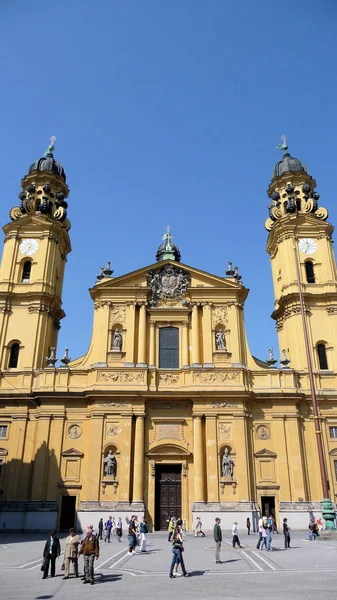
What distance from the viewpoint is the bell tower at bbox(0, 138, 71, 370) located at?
3294 centimetres

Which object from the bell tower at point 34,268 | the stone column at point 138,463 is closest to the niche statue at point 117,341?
the stone column at point 138,463

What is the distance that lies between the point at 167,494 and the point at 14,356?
1368cm

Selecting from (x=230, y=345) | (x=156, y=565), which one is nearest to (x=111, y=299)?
(x=230, y=345)

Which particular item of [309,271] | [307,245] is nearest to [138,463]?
[309,271]

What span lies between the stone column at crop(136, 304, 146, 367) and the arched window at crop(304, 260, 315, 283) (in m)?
12.9

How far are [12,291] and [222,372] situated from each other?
16.0 metres

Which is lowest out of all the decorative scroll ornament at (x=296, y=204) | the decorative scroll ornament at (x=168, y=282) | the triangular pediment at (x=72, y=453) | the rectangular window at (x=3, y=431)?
the triangular pediment at (x=72, y=453)

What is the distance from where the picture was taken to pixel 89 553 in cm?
1189

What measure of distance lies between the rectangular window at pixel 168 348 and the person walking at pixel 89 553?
19660 mm

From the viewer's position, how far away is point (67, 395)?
3014 centimetres

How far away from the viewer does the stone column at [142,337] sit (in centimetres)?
3109

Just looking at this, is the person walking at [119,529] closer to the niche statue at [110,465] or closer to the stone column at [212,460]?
the niche statue at [110,465]

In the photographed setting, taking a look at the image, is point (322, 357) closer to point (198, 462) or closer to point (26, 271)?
point (198, 462)

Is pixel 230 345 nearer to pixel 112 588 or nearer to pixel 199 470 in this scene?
pixel 199 470
